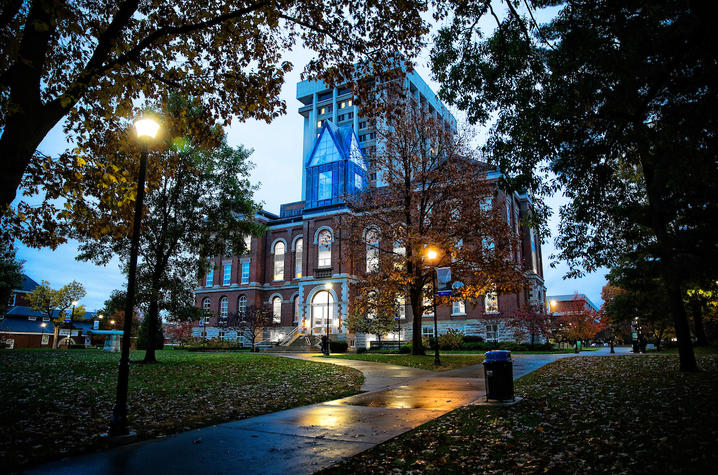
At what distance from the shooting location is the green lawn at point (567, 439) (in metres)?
4.57

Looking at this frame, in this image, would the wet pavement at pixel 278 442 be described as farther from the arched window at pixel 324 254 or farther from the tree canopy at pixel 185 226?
the arched window at pixel 324 254

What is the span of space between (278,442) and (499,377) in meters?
5.07

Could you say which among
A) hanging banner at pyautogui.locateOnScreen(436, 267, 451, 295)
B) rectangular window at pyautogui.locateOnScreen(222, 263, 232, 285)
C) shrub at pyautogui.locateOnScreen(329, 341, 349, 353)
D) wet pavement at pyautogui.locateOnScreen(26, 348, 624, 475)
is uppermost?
rectangular window at pyautogui.locateOnScreen(222, 263, 232, 285)

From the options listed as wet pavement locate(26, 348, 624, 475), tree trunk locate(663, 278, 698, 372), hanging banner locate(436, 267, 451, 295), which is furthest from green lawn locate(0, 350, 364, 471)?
tree trunk locate(663, 278, 698, 372)

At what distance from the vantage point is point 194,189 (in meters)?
Answer: 21.6

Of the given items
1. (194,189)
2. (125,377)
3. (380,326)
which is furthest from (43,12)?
(380,326)

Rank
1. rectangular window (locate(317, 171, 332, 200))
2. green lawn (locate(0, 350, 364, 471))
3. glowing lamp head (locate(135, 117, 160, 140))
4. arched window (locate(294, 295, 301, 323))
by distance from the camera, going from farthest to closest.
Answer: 1. arched window (locate(294, 295, 301, 323))
2. rectangular window (locate(317, 171, 332, 200))
3. glowing lamp head (locate(135, 117, 160, 140))
4. green lawn (locate(0, 350, 364, 471))

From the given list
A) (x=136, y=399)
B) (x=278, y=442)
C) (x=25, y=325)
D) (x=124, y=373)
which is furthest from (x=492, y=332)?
(x=25, y=325)

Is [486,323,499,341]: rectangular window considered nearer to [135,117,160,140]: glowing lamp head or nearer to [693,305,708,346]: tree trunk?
[693,305,708,346]: tree trunk

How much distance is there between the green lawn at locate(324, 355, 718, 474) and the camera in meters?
4.57

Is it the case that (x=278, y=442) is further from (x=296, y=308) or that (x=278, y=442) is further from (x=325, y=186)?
(x=296, y=308)

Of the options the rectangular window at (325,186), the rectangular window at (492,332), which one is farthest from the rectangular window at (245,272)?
the rectangular window at (492,332)

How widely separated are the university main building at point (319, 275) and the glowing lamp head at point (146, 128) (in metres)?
35.5

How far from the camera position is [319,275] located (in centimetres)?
4909
